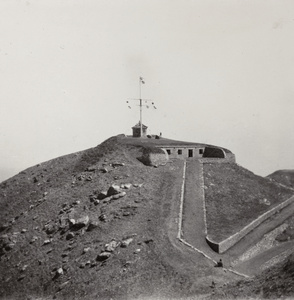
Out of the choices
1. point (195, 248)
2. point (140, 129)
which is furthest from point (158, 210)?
point (140, 129)

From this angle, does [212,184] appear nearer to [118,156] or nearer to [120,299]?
[118,156]

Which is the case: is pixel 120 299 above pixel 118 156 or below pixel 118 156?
below

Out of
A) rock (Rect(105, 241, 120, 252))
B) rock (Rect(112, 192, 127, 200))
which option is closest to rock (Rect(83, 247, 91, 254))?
rock (Rect(105, 241, 120, 252))

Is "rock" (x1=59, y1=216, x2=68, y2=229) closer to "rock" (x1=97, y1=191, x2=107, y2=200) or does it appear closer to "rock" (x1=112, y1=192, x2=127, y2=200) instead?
"rock" (x1=97, y1=191, x2=107, y2=200)

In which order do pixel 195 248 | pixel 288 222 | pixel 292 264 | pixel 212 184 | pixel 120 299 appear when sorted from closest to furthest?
pixel 292 264, pixel 120 299, pixel 195 248, pixel 288 222, pixel 212 184

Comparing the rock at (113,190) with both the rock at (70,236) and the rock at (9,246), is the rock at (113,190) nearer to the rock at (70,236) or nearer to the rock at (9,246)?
the rock at (70,236)

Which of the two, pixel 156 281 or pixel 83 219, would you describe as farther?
pixel 83 219
